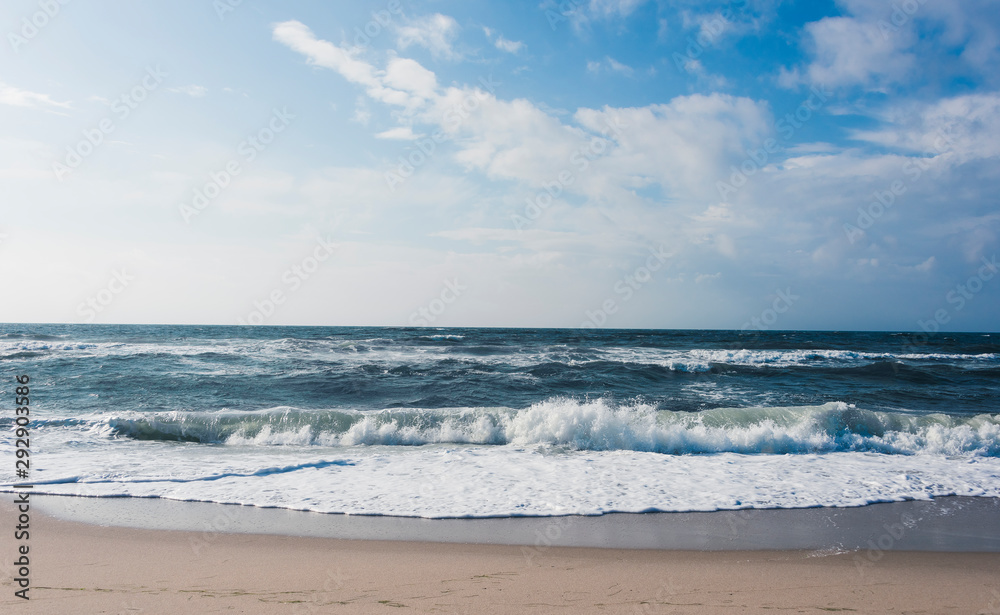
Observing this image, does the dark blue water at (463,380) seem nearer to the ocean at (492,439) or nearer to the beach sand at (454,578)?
the ocean at (492,439)

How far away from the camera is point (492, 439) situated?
9.66 metres

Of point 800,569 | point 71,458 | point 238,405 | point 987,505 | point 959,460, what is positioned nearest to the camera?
point 800,569

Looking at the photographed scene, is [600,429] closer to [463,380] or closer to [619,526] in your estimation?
[619,526]

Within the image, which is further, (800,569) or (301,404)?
(301,404)

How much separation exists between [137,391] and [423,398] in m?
8.22

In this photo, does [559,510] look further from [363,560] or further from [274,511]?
[274,511]

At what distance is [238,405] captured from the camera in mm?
12367

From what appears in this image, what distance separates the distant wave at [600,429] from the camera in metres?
9.10

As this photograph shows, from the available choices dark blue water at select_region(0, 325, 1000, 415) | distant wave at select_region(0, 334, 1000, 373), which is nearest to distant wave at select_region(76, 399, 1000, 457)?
dark blue water at select_region(0, 325, 1000, 415)

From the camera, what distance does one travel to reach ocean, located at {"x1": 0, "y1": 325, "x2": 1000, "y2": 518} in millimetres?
6246

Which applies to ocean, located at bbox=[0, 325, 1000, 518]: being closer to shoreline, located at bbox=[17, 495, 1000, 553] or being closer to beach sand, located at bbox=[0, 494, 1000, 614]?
shoreline, located at bbox=[17, 495, 1000, 553]

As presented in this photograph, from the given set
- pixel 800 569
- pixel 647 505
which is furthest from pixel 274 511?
pixel 800 569

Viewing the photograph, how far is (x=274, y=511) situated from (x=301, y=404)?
24.8ft

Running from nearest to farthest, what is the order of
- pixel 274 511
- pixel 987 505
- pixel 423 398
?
pixel 274 511, pixel 987 505, pixel 423 398
